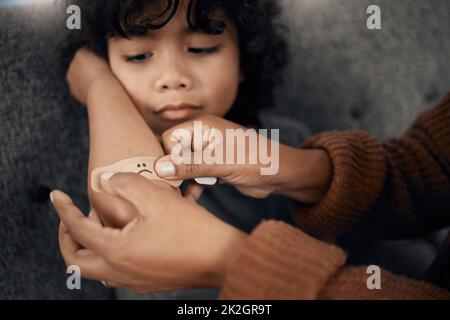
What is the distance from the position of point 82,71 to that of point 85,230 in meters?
0.30

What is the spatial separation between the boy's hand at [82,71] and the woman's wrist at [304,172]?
32 centimetres

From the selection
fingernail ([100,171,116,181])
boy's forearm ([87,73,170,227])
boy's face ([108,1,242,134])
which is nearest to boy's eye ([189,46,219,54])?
boy's face ([108,1,242,134])

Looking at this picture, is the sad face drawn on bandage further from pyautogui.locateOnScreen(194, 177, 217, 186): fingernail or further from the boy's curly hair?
the boy's curly hair

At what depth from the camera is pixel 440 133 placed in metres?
0.62

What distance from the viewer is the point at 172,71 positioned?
0.62 m

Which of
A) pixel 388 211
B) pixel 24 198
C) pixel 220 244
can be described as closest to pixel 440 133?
pixel 388 211

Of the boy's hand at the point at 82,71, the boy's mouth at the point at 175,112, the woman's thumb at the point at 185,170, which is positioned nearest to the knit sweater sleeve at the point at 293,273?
the woman's thumb at the point at 185,170

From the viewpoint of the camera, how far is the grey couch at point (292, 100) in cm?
63

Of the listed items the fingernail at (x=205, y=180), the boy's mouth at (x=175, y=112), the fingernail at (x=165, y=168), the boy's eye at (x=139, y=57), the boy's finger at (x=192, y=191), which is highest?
the boy's eye at (x=139, y=57)

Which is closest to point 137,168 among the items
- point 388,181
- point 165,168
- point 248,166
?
point 165,168

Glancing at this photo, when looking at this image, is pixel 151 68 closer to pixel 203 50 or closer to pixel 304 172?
pixel 203 50

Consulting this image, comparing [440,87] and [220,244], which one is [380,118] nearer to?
[440,87]

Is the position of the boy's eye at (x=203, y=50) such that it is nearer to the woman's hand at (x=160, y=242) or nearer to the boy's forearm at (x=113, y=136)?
the boy's forearm at (x=113, y=136)
